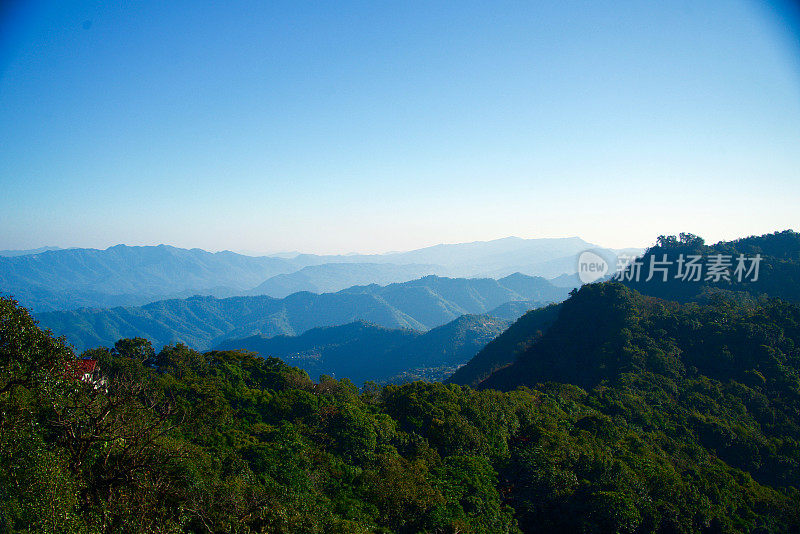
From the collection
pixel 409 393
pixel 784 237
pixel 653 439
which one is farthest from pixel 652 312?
pixel 784 237

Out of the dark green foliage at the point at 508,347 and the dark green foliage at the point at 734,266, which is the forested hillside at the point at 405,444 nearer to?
the dark green foliage at the point at 734,266

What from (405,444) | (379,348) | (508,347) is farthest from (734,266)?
(379,348)

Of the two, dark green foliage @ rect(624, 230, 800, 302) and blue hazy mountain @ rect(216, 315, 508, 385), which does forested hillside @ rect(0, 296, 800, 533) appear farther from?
blue hazy mountain @ rect(216, 315, 508, 385)

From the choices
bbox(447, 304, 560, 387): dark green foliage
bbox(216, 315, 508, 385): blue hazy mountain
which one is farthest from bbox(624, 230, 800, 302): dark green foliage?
bbox(216, 315, 508, 385): blue hazy mountain

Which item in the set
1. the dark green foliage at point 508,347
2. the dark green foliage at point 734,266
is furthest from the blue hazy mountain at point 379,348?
the dark green foliage at point 734,266

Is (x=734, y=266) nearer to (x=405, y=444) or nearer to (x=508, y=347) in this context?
(x=508, y=347)
